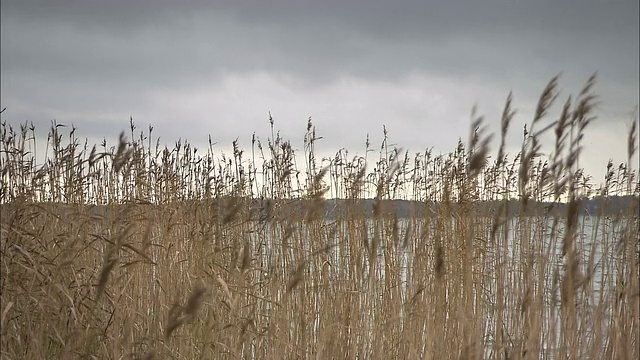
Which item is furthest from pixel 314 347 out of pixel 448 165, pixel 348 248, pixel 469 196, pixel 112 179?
pixel 112 179

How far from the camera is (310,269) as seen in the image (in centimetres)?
408

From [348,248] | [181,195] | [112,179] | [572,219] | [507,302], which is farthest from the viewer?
[112,179]

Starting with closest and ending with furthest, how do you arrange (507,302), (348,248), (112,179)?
1. (348,248)
2. (507,302)
3. (112,179)

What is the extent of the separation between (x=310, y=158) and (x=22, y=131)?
2.32 metres

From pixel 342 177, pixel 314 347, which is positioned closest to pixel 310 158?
pixel 342 177

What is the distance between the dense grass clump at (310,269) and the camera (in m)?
2.69

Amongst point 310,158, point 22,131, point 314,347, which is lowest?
point 314,347

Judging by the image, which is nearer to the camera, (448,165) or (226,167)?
(448,165)

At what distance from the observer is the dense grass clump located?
106 inches

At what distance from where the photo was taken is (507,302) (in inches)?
174

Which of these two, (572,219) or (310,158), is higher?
(310,158)

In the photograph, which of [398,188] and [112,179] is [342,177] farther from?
[112,179]

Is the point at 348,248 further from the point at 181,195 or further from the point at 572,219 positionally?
the point at 572,219

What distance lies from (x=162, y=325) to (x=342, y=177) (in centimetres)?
Answer: 160
